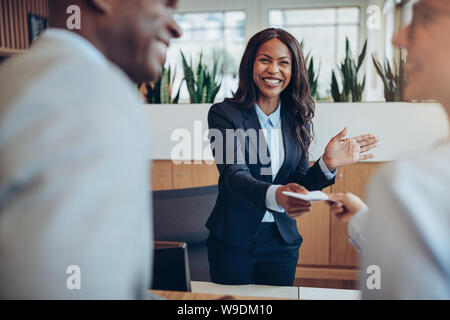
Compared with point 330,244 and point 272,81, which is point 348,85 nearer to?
point 330,244

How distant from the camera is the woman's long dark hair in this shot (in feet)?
5.73

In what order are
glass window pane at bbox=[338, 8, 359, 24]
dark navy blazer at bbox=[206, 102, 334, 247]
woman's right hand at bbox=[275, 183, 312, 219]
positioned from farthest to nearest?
1. glass window pane at bbox=[338, 8, 359, 24]
2. dark navy blazer at bbox=[206, 102, 334, 247]
3. woman's right hand at bbox=[275, 183, 312, 219]

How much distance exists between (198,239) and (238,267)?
0.33 meters

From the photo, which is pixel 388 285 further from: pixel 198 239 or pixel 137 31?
pixel 198 239

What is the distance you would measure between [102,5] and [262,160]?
3.85 feet

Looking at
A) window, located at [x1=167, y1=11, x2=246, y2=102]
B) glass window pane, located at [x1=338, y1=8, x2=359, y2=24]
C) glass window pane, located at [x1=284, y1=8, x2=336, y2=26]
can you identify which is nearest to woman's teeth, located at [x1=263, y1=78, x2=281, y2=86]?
window, located at [x1=167, y1=11, x2=246, y2=102]

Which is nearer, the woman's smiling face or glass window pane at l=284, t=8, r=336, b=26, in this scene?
the woman's smiling face

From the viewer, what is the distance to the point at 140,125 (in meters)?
0.48

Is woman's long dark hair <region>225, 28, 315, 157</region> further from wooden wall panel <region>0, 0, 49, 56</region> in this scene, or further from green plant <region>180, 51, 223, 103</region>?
wooden wall panel <region>0, 0, 49, 56</region>

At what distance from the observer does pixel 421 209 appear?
0.51 m

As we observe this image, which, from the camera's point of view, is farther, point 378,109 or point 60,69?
point 378,109

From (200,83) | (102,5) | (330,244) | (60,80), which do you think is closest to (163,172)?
(200,83)
